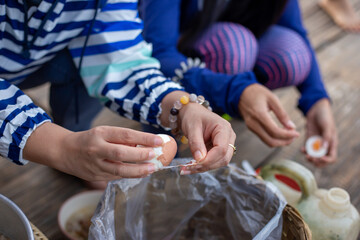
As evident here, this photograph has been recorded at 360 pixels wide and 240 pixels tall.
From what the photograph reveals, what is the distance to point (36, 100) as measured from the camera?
3.92ft

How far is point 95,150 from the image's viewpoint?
0.52m

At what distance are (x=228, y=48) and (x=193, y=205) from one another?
466mm

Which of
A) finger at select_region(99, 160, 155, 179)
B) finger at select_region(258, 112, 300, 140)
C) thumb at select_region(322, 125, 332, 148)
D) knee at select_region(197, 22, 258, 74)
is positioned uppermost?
finger at select_region(99, 160, 155, 179)

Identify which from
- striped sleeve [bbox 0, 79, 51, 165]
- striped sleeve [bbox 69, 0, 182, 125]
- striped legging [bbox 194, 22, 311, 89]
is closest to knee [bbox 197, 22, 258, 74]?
striped legging [bbox 194, 22, 311, 89]

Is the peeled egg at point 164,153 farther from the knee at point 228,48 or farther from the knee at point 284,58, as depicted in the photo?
the knee at point 284,58

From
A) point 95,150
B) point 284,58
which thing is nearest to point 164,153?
point 95,150

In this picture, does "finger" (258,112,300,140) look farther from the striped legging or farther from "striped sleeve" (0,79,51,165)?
"striped sleeve" (0,79,51,165)

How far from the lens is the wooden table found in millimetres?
949

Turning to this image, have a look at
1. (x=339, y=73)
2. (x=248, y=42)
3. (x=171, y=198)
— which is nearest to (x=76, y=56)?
(x=171, y=198)

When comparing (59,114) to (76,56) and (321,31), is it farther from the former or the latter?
(321,31)

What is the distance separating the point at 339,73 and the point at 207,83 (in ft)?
2.88

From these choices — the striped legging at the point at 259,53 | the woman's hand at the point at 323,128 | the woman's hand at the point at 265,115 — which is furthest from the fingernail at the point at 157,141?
the woman's hand at the point at 323,128

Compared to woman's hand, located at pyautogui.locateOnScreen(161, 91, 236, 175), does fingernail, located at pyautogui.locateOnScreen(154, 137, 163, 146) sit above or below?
above

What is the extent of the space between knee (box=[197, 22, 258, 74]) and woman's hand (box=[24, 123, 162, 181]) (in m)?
0.56
